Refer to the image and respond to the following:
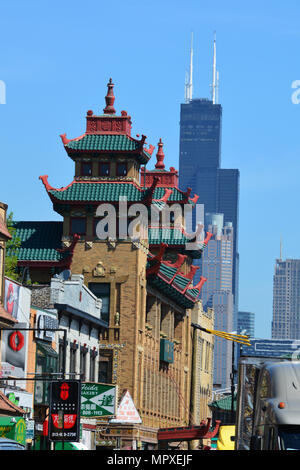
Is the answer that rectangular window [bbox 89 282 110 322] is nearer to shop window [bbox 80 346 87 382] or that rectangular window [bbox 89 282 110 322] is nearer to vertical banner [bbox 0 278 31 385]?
shop window [bbox 80 346 87 382]

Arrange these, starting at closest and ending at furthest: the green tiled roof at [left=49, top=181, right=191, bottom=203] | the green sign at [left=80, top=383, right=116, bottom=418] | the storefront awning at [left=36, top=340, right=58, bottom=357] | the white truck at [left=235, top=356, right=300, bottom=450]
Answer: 1. the white truck at [left=235, top=356, right=300, bottom=450]
2. the green sign at [left=80, top=383, right=116, bottom=418]
3. the storefront awning at [left=36, top=340, right=58, bottom=357]
4. the green tiled roof at [left=49, top=181, right=191, bottom=203]

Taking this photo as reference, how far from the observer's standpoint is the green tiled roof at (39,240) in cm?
8681

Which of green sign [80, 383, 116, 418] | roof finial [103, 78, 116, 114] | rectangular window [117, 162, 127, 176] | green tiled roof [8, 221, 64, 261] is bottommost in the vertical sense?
green sign [80, 383, 116, 418]

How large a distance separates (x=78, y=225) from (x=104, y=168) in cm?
484

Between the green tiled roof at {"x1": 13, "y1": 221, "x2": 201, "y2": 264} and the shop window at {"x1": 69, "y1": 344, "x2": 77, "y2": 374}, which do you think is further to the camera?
the green tiled roof at {"x1": 13, "y1": 221, "x2": 201, "y2": 264}

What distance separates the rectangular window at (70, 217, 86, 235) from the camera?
86.8m

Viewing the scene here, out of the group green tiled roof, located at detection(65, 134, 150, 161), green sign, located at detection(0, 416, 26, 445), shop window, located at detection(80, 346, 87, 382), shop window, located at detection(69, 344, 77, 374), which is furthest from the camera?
green tiled roof, located at detection(65, 134, 150, 161)

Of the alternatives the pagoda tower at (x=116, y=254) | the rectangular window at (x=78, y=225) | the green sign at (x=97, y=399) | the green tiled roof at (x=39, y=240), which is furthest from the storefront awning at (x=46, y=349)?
the rectangular window at (x=78, y=225)

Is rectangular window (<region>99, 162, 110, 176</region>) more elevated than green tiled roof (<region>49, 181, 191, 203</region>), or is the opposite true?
rectangular window (<region>99, 162, 110, 176</region>)

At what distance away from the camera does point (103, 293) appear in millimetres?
84000

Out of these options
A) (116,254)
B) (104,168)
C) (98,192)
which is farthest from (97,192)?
(116,254)

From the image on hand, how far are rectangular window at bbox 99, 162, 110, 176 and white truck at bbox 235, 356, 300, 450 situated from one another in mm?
59869

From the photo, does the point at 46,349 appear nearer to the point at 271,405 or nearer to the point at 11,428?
the point at 11,428

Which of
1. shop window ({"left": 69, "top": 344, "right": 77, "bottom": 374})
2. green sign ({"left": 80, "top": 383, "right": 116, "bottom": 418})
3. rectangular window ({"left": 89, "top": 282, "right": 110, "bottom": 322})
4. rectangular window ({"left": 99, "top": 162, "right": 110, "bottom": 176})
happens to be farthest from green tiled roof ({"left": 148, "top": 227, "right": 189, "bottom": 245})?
green sign ({"left": 80, "top": 383, "right": 116, "bottom": 418})
